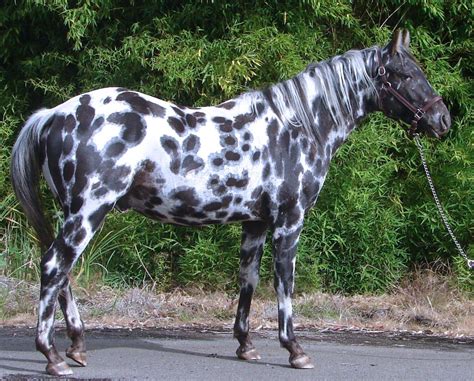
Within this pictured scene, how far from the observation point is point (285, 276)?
5.93 meters

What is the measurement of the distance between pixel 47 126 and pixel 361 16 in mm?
5213

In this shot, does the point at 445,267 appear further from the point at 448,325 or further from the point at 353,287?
the point at 448,325

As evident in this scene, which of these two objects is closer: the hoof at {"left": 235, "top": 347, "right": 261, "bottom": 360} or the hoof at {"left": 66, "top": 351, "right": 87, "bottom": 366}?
the hoof at {"left": 66, "top": 351, "right": 87, "bottom": 366}

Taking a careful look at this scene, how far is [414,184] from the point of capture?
9633mm

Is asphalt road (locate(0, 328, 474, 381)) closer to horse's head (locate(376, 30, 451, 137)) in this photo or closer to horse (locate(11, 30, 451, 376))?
horse (locate(11, 30, 451, 376))

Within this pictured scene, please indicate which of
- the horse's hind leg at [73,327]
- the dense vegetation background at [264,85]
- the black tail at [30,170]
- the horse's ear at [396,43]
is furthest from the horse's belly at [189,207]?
the dense vegetation background at [264,85]

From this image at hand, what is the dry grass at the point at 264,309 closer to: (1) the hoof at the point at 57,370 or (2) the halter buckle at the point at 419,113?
(1) the hoof at the point at 57,370

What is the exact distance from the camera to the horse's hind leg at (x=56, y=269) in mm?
5449

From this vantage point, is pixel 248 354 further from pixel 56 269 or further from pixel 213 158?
pixel 56 269

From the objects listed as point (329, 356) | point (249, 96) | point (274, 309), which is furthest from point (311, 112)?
point (274, 309)

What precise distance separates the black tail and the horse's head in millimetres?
2301

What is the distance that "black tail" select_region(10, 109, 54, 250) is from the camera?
18.7ft

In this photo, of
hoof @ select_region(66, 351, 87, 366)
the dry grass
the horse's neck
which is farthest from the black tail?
the dry grass

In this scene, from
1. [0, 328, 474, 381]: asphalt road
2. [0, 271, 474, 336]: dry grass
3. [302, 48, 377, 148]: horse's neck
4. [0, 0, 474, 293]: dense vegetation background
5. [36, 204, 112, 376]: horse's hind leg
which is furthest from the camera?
[0, 0, 474, 293]: dense vegetation background
